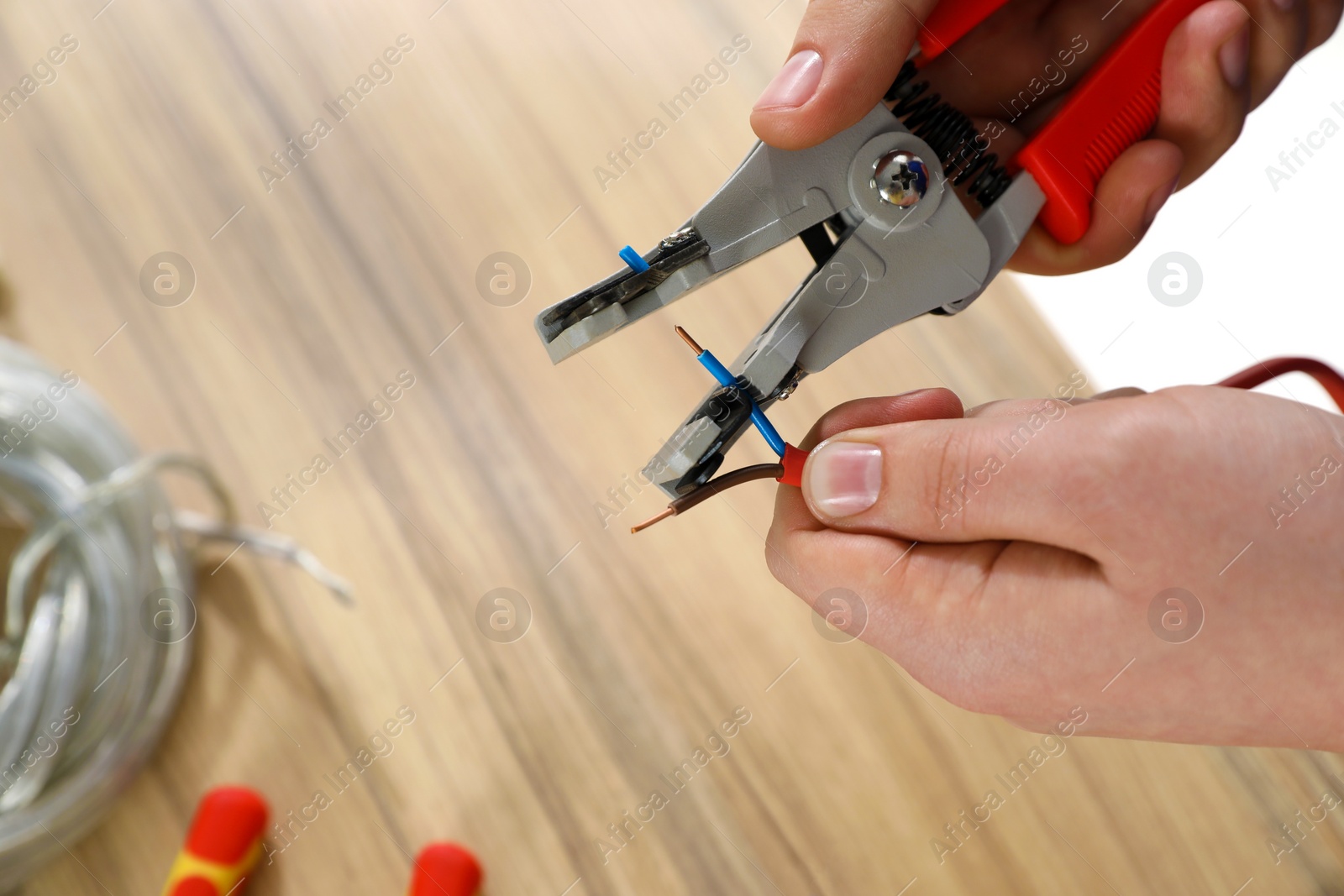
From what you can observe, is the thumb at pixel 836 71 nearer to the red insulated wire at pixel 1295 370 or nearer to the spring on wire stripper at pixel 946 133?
the spring on wire stripper at pixel 946 133

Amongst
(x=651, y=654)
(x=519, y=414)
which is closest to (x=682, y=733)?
(x=651, y=654)

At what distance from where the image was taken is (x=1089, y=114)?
0.51 metres

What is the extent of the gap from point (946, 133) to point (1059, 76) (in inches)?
8.9

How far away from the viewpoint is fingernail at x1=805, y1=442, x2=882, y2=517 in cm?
41

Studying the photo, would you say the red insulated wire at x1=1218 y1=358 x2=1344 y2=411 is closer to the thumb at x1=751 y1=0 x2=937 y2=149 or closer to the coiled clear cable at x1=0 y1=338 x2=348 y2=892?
the thumb at x1=751 y1=0 x2=937 y2=149

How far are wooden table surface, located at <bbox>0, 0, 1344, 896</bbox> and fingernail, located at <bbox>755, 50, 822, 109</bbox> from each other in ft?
0.68

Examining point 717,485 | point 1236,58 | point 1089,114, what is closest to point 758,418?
point 717,485

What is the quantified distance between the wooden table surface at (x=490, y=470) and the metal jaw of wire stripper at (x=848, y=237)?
18 cm

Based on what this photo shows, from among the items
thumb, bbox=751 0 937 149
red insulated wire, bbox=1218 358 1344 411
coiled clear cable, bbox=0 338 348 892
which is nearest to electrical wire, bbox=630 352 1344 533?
red insulated wire, bbox=1218 358 1344 411

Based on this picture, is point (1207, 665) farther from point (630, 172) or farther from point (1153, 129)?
point (630, 172)

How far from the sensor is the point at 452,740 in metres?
0.57

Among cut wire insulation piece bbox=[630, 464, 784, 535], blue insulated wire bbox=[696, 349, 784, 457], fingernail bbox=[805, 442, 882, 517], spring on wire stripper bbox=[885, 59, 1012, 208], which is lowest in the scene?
fingernail bbox=[805, 442, 882, 517]

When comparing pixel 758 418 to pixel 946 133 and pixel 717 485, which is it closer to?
pixel 717 485

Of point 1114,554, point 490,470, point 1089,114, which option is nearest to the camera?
point 1114,554
